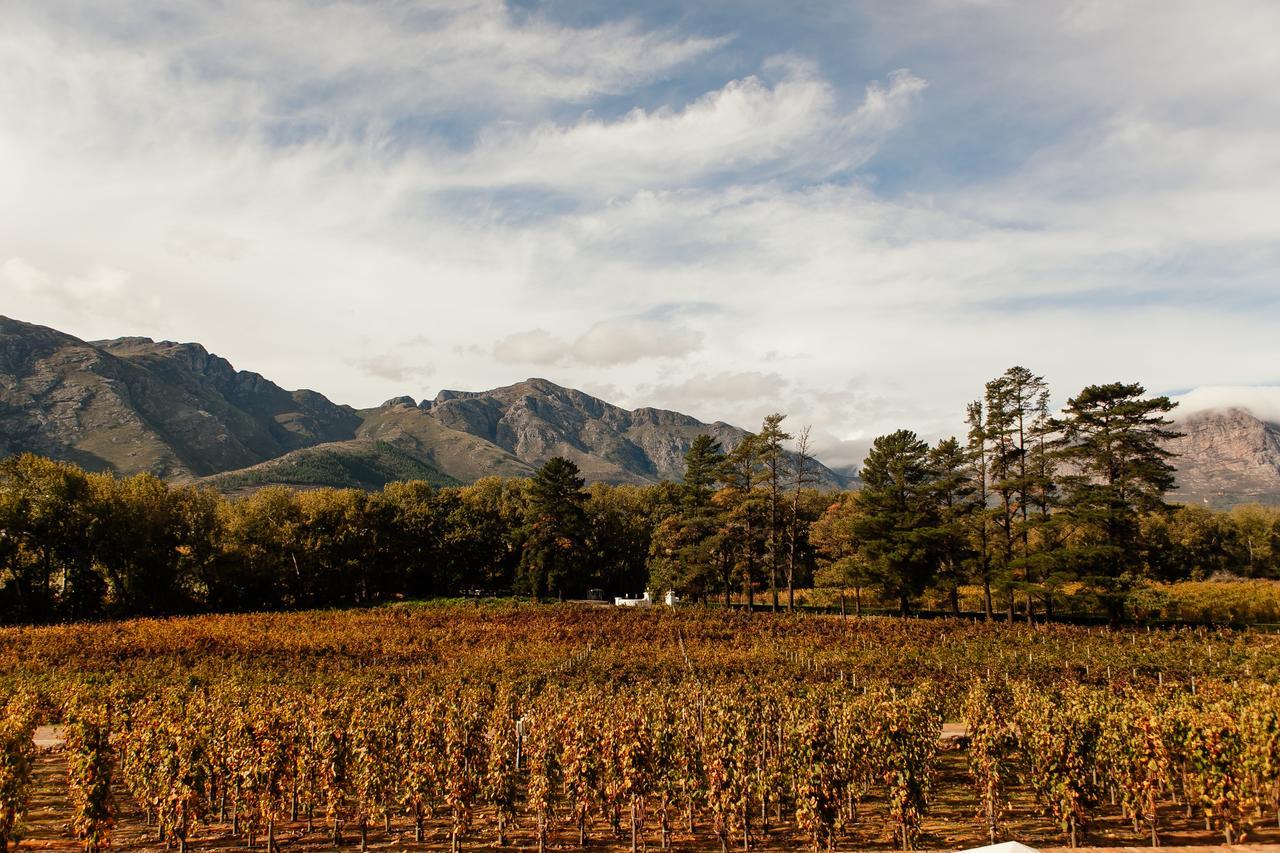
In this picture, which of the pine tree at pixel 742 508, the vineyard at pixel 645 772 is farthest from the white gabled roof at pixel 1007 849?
the pine tree at pixel 742 508

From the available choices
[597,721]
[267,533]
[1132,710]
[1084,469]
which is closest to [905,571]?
A: [1084,469]

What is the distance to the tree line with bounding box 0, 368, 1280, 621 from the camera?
142 feet

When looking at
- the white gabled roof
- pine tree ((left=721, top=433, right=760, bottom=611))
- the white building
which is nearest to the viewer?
the white gabled roof

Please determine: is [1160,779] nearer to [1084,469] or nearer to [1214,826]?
[1214,826]

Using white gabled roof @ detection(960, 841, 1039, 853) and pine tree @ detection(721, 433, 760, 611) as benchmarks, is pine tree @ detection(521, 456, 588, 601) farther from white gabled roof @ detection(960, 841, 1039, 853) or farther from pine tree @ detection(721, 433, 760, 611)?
white gabled roof @ detection(960, 841, 1039, 853)

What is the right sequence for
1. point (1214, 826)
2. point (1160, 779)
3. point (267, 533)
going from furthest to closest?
1. point (267, 533)
2. point (1214, 826)
3. point (1160, 779)

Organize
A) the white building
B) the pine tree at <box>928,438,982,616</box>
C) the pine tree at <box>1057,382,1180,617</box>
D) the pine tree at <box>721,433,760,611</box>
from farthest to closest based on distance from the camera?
the white building < the pine tree at <box>721,433,760,611</box> < the pine tree at <box>928,438,982,616</box> < the pine tree at <box>1057,382,1180,617</box>

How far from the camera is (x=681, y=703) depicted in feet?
68.3

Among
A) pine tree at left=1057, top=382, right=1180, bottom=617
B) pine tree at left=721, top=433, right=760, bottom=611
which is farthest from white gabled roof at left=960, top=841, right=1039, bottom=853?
pine tree at left=721, top=433, right=760, bottom=611

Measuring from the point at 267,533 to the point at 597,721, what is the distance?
5958 cm

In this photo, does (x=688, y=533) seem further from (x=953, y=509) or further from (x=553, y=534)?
(x=953, y=509)

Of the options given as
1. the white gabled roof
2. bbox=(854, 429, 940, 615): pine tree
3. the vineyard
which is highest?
bbox=(854, 429, 940, 615): pine tree

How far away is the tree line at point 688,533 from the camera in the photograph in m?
43.4

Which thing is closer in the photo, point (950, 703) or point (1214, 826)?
point (1214, 826)
